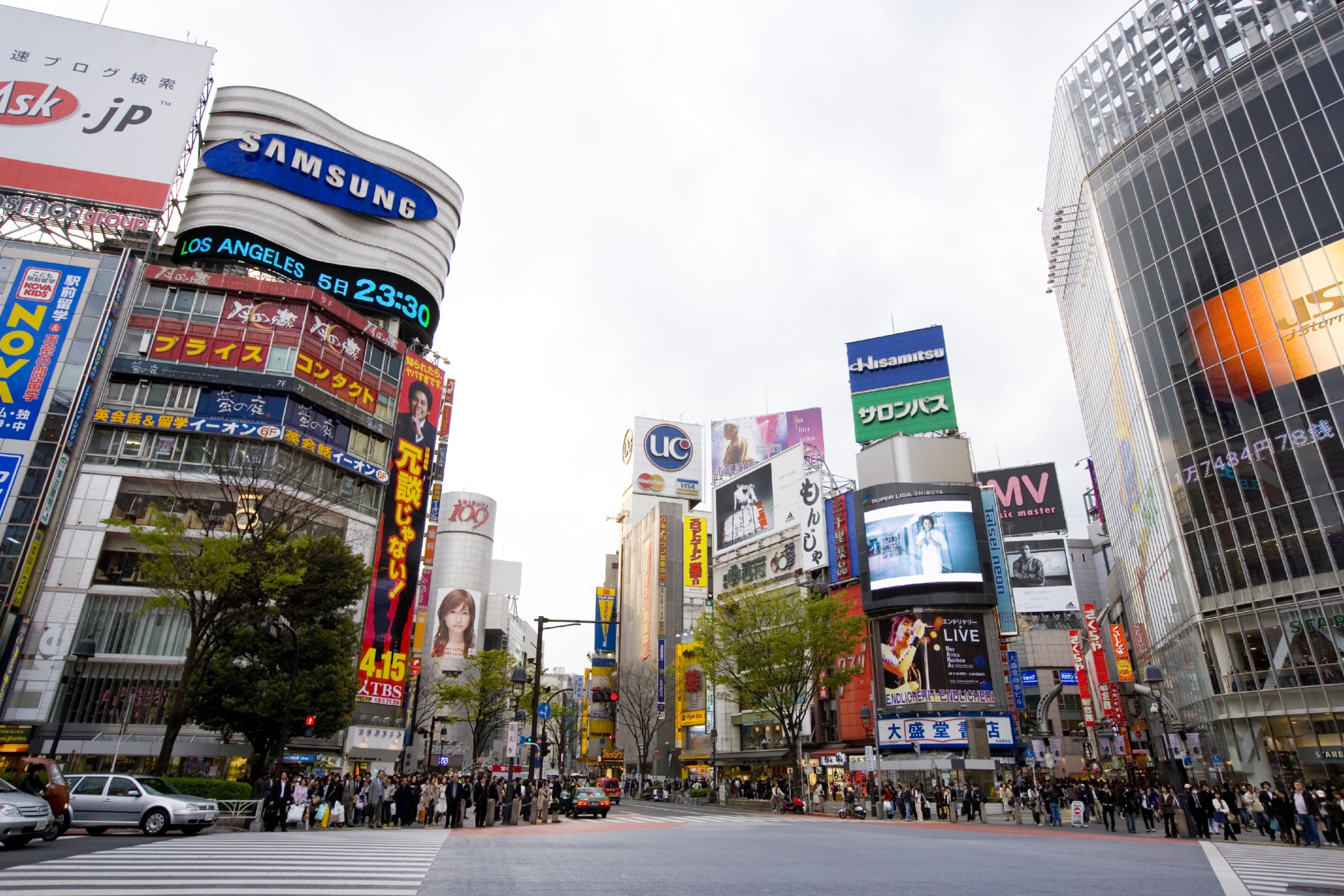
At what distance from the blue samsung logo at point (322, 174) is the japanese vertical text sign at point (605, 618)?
2472 inches

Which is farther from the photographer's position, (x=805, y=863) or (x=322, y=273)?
(x=322, y=273)

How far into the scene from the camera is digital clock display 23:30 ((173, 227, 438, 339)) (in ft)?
156

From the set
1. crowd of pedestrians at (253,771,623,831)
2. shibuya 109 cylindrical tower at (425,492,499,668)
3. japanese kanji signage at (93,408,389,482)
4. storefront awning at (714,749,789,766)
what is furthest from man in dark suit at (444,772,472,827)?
shibuya 109 cylindrical tower at (425,492,499,668)

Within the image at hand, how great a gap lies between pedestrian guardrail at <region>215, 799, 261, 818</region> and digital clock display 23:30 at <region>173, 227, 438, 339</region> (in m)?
34.3

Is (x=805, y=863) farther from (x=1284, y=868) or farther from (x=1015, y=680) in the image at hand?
(x=1015, y=680)

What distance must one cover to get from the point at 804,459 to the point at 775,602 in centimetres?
2521

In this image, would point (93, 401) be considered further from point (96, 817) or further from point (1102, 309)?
point (1102, 309)

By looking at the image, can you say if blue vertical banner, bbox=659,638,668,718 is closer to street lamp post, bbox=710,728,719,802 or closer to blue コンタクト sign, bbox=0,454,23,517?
street lamp post, bbox=710,728,719,802

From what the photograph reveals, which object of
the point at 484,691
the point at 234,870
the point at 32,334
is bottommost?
the point at 234,870

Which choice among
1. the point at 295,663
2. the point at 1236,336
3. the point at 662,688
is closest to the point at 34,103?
the point at 295,663

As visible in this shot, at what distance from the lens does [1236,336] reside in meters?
37.4

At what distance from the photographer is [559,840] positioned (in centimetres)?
1938

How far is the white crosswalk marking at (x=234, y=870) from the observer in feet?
28.7

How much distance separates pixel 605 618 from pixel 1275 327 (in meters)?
84.7
